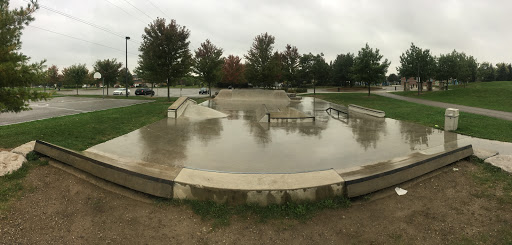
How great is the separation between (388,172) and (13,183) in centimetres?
637

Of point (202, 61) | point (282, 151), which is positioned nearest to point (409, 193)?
point (282, 151)

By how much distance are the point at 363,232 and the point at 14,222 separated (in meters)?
4.77

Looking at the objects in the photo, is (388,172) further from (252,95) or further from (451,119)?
(252,95)

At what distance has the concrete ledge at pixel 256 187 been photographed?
3943 mm

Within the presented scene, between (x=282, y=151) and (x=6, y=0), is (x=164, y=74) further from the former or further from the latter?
(x=282, y=151)

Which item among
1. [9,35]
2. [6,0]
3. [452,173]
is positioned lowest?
[452,173]

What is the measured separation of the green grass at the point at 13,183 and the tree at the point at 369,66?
33.3m

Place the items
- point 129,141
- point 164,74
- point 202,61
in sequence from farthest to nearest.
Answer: point 202,61
point 164,74
point 129,141

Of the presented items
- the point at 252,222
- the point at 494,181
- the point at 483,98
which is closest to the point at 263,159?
the point at 252,222

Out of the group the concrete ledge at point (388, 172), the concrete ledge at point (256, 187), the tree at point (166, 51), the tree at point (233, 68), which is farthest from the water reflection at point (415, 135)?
the tree at point (233, 68)

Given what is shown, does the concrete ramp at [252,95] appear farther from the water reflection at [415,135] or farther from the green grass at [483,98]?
the water reflection at [415,135]

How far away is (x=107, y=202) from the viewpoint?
414 centimetres

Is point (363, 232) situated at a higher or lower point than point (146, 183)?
lower

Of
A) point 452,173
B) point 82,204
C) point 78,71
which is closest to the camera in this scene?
point 82,204
